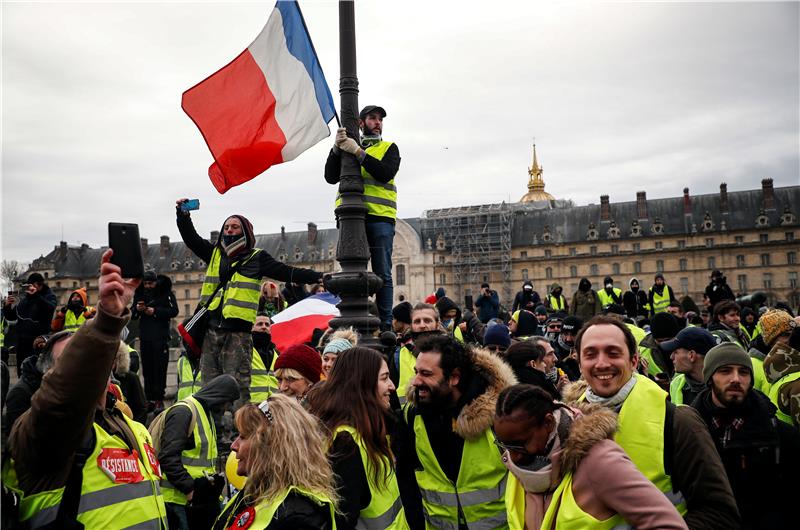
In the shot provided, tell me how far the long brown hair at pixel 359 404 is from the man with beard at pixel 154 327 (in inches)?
275

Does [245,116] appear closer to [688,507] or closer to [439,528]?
[439,528]

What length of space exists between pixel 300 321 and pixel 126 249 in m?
6.90

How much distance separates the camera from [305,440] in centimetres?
309

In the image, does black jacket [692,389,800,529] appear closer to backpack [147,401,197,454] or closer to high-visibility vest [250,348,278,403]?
backpack [147,401,197,454]

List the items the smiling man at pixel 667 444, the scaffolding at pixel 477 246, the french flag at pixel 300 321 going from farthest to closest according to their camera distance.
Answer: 1. the scaffolding at pixel 477 246
2. the french flag at pixel 300 321
3. the smiling man at pixel 667 444

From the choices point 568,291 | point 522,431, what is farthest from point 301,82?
point 568,291

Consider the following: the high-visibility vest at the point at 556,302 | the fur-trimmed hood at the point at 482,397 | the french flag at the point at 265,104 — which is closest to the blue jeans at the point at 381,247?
the french flag at the point at 265,104

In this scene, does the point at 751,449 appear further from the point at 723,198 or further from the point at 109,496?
the point at 723,198

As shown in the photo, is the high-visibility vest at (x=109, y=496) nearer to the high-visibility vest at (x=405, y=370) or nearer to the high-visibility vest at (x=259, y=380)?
the high-visibility vest at (x=405, y=370)

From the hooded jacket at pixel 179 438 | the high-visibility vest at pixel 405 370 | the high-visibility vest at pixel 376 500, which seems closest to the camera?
the high-visibility vest at pixel 376 500

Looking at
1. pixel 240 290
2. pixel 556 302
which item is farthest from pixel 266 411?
pixel 556 302

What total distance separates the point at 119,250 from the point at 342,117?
15.6 feet

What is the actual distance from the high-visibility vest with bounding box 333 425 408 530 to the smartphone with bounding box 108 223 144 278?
1439 mm

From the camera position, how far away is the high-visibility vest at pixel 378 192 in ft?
24.5
